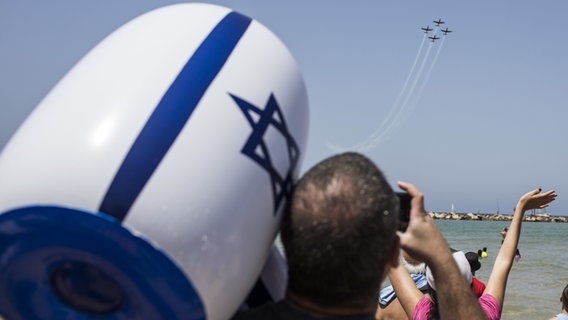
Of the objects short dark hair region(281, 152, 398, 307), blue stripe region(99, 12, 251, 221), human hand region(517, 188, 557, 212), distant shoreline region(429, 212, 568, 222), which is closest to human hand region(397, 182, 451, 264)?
short dark hair region(281, 152, 398, 307)

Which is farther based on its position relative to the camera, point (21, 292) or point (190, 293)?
point (21, 292)

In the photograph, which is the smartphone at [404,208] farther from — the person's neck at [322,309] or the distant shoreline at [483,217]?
the distant shoreline at [483,217]

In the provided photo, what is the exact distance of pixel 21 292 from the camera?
166 centimetres

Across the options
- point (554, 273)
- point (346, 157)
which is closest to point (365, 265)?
point (346, 157)

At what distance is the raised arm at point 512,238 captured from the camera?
298cm

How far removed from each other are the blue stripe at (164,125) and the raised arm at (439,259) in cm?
74

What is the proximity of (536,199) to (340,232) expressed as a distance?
1.66 metres

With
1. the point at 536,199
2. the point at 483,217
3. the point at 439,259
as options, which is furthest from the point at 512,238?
the point at 483,217

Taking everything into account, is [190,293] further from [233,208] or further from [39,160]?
[39,160]

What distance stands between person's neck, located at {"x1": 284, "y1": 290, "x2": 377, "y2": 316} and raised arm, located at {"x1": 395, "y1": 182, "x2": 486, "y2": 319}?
33cm

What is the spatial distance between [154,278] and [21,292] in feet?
1.32

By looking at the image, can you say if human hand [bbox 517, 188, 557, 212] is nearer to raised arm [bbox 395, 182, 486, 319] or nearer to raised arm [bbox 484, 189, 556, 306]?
raised arm [bbox 484, 189, 556, 306]

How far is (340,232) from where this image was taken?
5.28ft

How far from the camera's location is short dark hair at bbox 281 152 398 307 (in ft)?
5.32
